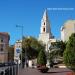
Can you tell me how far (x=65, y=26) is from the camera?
14850 centimetres

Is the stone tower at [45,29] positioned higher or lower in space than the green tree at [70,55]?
higher

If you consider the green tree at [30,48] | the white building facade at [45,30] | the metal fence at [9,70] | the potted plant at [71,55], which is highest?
the white building facade at [45,30]

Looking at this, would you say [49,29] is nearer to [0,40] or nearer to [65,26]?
[65,26]

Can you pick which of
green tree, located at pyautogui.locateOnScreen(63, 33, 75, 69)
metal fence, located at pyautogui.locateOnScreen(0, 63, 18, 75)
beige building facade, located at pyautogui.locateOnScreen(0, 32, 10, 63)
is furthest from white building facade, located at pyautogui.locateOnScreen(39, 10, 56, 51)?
green tree, located at pyautogui.locateOnScreen(63, 33, 75, 69)

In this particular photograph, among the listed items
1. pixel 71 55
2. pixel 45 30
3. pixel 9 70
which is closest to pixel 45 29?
pixel 45 30

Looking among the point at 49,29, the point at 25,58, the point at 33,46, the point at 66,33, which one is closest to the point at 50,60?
the point at 25,58

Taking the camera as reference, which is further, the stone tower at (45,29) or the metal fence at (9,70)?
the stone tower at (45,29)

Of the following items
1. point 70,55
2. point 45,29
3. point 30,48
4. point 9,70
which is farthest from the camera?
point 45,29

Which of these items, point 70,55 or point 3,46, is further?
point 3,46

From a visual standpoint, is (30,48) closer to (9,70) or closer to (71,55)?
(71,55)

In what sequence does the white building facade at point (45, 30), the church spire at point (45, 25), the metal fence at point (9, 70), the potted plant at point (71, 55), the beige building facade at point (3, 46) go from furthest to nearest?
the church spire at point (45, 25) → the white building facade at point (45, 30) → the beige building facade at point (3, 46) → the potted plant at point (71, 55) → the metal fence at point (9, 70)

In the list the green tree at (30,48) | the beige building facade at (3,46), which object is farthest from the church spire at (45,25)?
the green tree at (30,48)

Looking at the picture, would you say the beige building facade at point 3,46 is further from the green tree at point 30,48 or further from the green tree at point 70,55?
the green tree at point 70,55

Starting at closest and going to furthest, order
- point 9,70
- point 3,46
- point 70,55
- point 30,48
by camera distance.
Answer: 1. point 9,70
2. point 70,55
3. point 30,48
4. point 3,46
